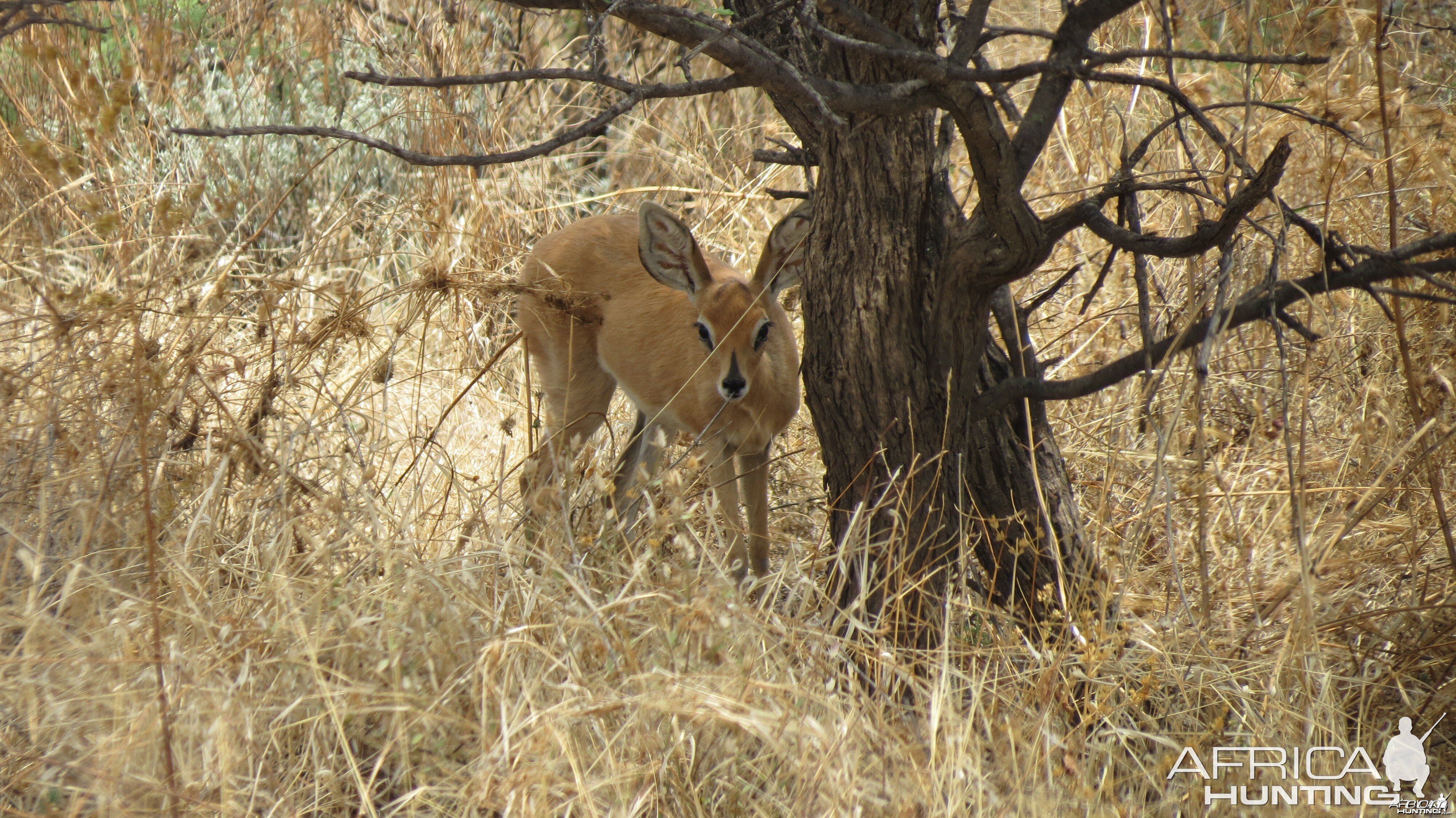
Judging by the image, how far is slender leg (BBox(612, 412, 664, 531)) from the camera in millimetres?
4816

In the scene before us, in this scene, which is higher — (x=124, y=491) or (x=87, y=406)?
(x=87, y=406)

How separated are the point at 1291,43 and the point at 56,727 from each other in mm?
4408

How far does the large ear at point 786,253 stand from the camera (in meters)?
4.02

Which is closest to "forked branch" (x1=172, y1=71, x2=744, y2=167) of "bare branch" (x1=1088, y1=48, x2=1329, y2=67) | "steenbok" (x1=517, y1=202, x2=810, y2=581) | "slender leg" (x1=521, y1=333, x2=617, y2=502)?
"bare branch" (x1=1088, y1=48, x2=1329, y2=67)

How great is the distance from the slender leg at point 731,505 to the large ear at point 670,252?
64 centimetres

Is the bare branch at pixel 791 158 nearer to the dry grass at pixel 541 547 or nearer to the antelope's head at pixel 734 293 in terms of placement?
the antelope's head at pixel 734 293

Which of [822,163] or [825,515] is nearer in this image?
[822,163]

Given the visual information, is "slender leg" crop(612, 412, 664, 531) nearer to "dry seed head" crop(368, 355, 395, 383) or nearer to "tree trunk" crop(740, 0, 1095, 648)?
"dry seed head" crop(368, 355, 395, 383)

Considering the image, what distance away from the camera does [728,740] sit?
2713 millimetres

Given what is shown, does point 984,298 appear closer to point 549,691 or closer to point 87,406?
point 549,691

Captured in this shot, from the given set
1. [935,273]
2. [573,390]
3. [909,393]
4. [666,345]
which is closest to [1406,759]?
[909,393]

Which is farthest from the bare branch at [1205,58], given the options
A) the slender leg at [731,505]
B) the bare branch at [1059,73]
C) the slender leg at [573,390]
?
the slender leg at [573,390]

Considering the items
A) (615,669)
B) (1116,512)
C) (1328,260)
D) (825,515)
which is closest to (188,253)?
(825,515)

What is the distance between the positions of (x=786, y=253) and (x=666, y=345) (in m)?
0.73
